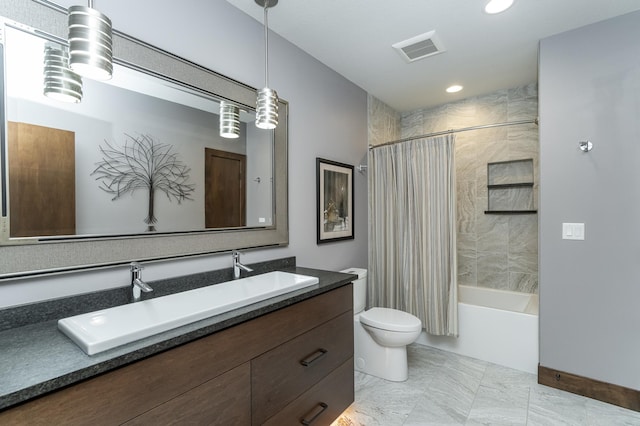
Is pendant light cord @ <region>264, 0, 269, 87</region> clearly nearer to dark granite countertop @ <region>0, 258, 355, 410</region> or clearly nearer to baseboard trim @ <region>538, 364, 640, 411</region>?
dark granite countertop @ <region>0, 258, 355, 410</region>

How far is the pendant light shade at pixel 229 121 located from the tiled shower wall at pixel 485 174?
5.60 feet

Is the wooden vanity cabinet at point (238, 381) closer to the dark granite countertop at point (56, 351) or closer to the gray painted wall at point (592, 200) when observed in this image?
the dark granite countertop at point (56, 351)

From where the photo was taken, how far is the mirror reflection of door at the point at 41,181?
1074 millimetres

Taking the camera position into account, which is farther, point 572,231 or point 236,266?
point 572,231

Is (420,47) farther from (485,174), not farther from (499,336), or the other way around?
(499,336)

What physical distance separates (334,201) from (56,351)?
6.74 feet

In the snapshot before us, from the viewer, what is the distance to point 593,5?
186 centimetres

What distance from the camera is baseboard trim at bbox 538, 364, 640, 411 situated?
1.93 m

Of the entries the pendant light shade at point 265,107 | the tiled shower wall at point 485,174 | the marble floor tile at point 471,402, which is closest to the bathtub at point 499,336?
the marble floor tile at point 471,402

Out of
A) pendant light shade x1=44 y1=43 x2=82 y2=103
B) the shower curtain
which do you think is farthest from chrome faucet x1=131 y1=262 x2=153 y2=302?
the shower curtain

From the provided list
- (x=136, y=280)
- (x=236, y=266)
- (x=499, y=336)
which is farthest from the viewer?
(x=499, y=336)

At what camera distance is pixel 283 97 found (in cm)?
213

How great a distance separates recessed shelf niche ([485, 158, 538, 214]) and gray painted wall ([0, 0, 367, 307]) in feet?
4.56

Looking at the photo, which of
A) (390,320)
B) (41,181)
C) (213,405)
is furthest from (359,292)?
(41,181)
